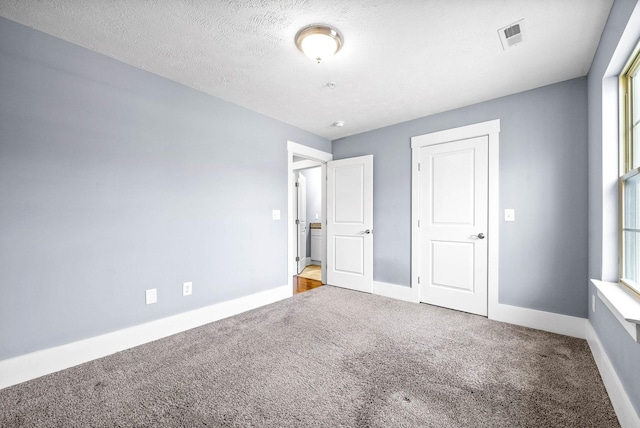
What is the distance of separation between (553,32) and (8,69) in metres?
3.67

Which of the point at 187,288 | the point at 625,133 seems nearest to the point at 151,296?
the point at 187,288

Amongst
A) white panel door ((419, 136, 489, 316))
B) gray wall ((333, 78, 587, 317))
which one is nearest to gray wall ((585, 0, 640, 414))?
gray wall ((333, 78, 587, 317))

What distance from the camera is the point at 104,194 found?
211 cm

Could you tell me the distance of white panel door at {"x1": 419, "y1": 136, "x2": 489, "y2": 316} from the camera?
9.71 ft

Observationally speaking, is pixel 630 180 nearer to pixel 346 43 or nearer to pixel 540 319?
pixel 540 319

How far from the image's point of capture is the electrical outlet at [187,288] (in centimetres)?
259

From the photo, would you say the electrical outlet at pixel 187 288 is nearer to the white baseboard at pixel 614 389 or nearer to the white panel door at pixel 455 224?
the white panel door at pixel 455 224

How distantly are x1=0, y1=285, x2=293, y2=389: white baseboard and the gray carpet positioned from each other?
7 cm

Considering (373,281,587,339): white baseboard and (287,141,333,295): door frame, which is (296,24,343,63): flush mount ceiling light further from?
(373,281,587,339): white baseboard

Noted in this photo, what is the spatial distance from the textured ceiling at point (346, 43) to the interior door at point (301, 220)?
2650 mm

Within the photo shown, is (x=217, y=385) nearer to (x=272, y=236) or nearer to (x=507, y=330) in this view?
(x=272, y=236)

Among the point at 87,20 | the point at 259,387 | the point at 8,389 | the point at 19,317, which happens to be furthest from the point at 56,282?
the point at 87,20

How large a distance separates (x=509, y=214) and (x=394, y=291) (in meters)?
1.67

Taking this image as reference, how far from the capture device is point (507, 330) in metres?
2.58
